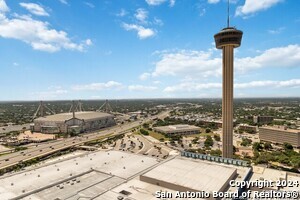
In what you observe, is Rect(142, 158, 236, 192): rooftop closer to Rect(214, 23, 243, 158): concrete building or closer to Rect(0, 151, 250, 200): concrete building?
Rect(0, 151, 250, 200): concrete building

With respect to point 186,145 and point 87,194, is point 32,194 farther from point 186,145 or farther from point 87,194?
point 186,145

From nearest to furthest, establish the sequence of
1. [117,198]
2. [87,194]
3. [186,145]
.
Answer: [117,198] → [87,194] → [186,145]

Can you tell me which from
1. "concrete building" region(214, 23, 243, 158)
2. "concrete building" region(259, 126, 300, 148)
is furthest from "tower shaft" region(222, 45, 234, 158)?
"concrete building" region(259, 126, 300, 148)

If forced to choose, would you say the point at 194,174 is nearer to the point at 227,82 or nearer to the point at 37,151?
the point at 227,82

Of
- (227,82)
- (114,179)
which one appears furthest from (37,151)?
(227,82)

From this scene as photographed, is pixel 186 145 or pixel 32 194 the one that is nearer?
pixel 32 194

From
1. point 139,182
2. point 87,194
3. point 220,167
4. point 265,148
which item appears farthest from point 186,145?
point 87,194

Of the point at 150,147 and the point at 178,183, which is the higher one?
the point at 178,183
